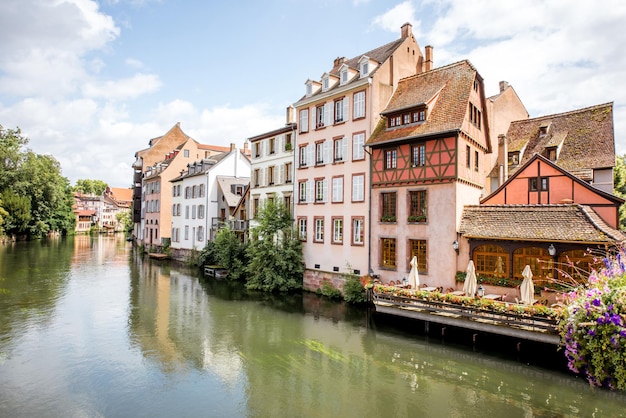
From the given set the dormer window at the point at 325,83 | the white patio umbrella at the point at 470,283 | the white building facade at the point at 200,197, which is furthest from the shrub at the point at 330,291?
the white building facade at the point at 200,197

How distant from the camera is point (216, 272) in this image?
32.8 metres

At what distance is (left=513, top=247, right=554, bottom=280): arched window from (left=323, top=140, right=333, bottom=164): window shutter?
1200 cm

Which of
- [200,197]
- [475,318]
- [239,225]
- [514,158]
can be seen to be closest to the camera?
[475,318]

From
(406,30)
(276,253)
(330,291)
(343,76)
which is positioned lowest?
(330,291)

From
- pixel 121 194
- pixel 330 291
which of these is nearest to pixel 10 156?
pixel 330 291

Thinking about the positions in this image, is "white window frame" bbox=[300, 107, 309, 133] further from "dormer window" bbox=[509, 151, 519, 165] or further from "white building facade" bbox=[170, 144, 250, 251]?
"white building facade" bbox=[170, 144, 250, 251]

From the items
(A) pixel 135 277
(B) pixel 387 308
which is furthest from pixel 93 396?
(A) pixel 135 277

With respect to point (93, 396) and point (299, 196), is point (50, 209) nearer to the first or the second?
point (299, 196)

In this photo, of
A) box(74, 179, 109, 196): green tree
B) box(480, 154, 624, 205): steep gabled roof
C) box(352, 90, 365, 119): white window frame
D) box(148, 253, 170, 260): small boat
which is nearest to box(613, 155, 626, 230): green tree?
box(480, 154, 624, 205): steep gabled roof

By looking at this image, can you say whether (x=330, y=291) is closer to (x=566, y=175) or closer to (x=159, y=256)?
(x=566, y=175)

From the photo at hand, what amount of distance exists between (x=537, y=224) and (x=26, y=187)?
6920 cm

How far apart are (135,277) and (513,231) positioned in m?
27.6

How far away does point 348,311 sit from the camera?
21.2 meters

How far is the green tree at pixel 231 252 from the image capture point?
31722 millimetres
